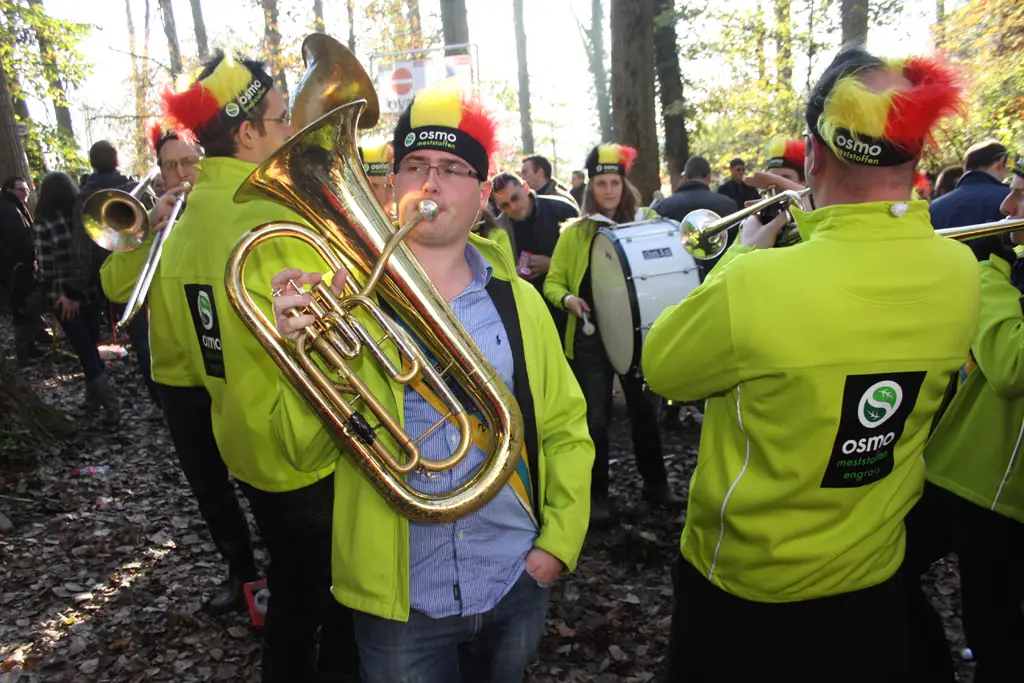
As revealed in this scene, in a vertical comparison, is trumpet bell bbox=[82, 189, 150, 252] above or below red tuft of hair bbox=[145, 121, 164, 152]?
below

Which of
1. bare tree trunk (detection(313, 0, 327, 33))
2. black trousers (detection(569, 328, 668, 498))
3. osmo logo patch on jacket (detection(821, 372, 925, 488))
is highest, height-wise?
bare tree trunk (detection(313, 0, 327, 33))

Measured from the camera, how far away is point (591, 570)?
3715mm

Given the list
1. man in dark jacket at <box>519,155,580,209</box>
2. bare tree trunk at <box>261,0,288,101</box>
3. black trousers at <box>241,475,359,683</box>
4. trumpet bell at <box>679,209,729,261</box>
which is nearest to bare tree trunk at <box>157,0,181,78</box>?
bare tree trunk at <box>261,0,288,101</box>

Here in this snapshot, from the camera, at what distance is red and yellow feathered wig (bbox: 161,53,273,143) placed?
252cm

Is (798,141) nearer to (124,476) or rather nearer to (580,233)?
(580,233)

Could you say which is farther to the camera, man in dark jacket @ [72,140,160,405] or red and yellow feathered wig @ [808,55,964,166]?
man in dark jacket @ [72,140,160,405]

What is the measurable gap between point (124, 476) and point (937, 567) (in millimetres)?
5211

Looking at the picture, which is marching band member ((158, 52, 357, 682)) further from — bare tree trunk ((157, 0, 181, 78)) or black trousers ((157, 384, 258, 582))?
bare tree trunk ((157, 0, 181, 78))

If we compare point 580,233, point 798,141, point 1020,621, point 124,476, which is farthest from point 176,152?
point 1020,621

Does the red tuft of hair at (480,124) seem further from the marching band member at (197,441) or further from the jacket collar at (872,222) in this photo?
the marching band member at (197,441)

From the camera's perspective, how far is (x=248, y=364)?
2.26 m

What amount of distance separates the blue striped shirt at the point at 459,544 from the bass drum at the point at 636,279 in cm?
174

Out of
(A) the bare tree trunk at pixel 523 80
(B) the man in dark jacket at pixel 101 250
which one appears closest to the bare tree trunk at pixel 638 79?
(B) the man in dark jacket at pixel 101 250

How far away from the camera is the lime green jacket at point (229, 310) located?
7.22ft
